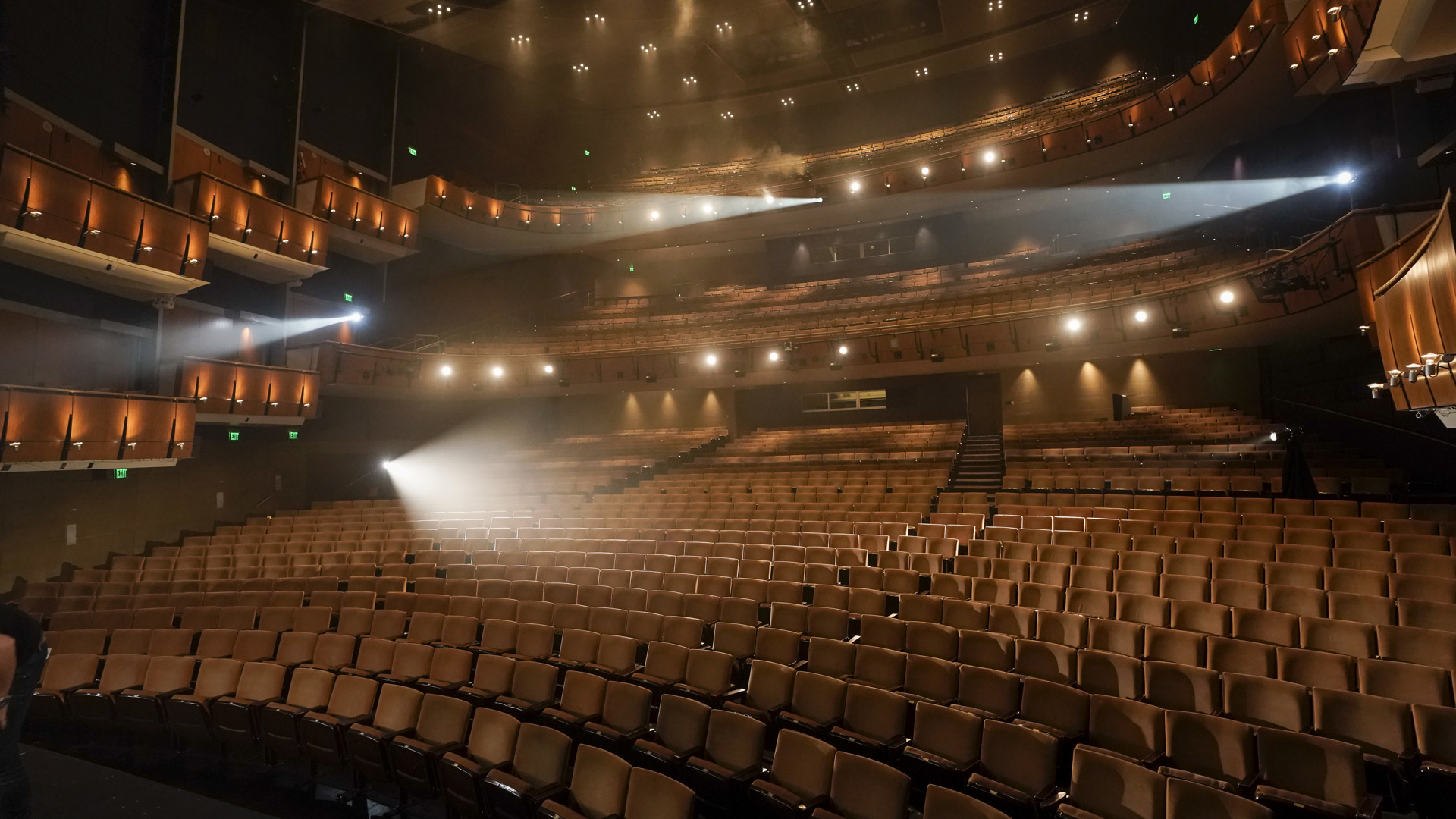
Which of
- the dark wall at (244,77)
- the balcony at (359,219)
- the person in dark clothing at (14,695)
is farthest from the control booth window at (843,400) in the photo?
the person in dark clothing at (14,695)

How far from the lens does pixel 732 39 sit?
12.2 meters

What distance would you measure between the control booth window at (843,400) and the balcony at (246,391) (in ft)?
24.5

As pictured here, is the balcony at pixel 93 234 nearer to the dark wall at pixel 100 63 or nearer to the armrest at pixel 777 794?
the dark wall at pixel 100 63

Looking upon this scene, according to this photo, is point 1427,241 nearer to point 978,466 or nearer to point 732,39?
point 978,466

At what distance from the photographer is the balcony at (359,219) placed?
8.67 meters

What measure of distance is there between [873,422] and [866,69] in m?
6.93

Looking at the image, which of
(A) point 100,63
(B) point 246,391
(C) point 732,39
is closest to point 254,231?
(B) point 246,391

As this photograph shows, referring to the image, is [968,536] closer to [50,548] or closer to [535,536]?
[535,536]

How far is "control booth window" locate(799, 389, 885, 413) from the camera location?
11.8 metres

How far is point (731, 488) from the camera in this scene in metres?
8.05

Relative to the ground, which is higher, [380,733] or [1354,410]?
[1354,410]

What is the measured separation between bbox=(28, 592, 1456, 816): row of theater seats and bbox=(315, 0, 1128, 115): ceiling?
8.99m

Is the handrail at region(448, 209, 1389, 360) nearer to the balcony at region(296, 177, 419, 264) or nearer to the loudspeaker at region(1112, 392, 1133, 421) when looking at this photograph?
the loudspeaker at region(1112, 392, 1133, 421)

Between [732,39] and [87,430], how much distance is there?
10.8 metres
